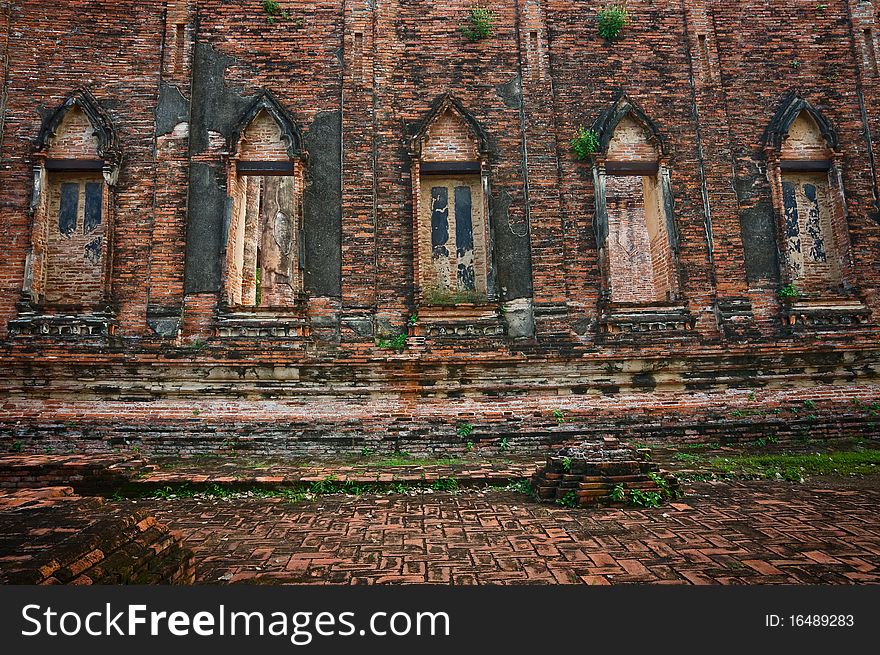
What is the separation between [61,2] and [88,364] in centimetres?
607

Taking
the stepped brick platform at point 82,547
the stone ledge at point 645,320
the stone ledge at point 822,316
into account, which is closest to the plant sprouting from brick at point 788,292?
the stone ledge at point 822,316

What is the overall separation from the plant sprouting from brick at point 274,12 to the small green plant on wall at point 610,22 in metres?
5.28

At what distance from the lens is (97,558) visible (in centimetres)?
265

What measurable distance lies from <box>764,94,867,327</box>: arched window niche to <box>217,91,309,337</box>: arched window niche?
303 inches

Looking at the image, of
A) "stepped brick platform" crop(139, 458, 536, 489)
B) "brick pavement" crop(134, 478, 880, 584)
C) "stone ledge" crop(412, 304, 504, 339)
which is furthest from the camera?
"stone ledge" crop(412, 304, 504, 339)

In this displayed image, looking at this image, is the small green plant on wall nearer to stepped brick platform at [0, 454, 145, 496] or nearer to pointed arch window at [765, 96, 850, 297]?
pointed arch window at [765, 96, 850, 297]

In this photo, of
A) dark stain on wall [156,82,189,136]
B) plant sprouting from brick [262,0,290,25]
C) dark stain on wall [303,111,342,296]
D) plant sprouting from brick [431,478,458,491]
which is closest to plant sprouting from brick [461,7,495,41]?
dark stain on wall [303,111,342,296]

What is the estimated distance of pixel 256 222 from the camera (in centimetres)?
877

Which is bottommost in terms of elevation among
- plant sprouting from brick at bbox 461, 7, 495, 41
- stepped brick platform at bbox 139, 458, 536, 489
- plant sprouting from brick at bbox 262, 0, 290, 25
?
stepped brick platform at bbox 139, 458, 536, 489

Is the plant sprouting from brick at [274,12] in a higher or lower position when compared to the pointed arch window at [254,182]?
higher

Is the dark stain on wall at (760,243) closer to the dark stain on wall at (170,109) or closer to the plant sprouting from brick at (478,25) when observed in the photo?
the plant sprouting from brick at (478,25)

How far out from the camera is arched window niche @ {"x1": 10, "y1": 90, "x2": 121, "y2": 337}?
296 inches

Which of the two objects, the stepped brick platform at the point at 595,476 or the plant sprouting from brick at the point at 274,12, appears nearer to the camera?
the stepped brick platform at the point at 595,476

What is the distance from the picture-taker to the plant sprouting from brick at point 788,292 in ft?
26.0
